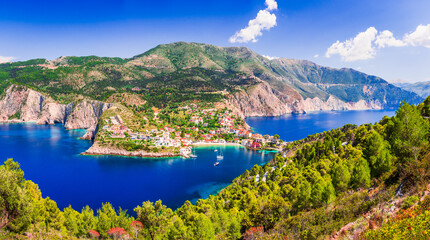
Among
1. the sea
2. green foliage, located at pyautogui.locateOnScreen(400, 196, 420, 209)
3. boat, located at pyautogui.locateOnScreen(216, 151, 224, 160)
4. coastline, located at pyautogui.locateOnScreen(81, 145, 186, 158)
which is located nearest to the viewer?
green foliage, located at pyautogui.locateOnScreen(400, 196, 420, 209)

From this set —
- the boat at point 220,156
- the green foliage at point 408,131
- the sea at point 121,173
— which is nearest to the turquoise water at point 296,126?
the sea at point 121,173

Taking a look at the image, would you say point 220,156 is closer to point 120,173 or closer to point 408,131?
point 120,173

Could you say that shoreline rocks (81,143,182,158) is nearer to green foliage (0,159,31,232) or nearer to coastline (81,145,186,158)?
coastline (81,145,186,158)

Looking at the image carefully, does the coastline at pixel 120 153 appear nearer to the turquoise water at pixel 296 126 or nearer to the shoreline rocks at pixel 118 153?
the shoreline rocks at pixel 118 153

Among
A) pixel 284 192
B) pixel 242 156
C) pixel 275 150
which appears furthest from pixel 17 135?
pixel 284 192

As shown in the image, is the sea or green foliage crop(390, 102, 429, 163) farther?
the sea

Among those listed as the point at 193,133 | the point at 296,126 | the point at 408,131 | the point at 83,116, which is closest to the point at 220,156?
the point at 193,133

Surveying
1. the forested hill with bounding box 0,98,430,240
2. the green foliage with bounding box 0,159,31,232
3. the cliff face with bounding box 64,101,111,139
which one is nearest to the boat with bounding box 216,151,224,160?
the forested hill with bounding box 0,98,430,240
